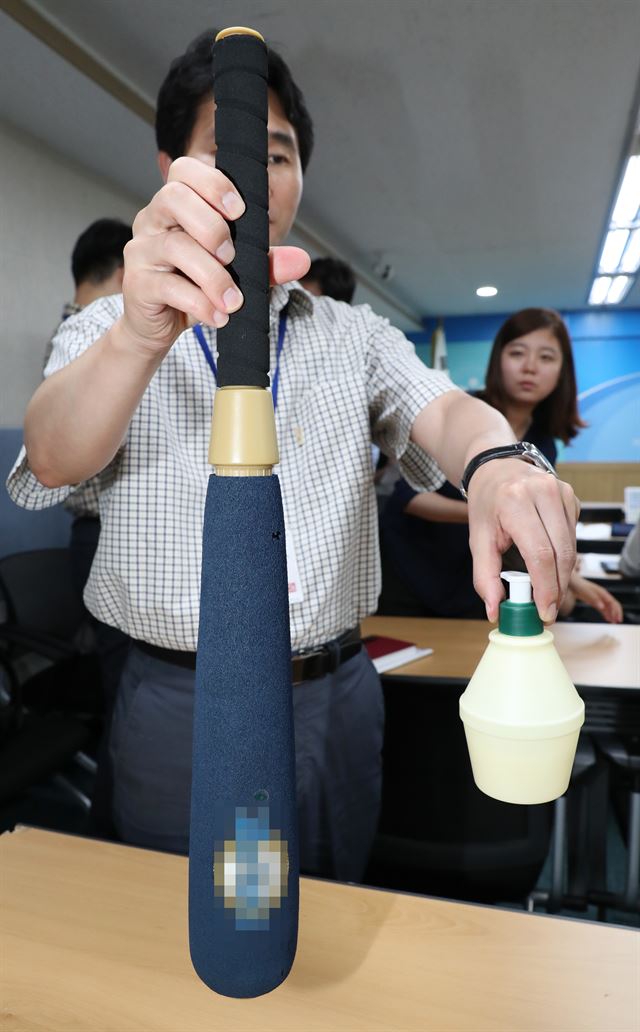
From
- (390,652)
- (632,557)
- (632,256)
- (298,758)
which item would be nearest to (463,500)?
(390,652)

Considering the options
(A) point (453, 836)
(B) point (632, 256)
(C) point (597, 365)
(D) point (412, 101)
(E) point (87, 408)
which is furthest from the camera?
(C) point (597, 365)

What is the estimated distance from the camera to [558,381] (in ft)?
7.38

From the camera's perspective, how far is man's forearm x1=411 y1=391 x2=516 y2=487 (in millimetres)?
644

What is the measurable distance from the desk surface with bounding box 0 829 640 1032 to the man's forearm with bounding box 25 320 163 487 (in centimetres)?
39

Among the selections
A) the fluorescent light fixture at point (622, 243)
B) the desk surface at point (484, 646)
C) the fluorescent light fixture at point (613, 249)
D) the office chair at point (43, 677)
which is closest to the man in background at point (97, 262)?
the office chair at point (43, 677)

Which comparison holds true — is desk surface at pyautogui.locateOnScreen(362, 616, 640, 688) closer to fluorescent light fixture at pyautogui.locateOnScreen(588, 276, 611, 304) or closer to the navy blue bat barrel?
the navy blue bat barrel

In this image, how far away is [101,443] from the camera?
0.61 m

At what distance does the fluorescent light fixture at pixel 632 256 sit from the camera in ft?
17.7

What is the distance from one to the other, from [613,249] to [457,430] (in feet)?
19.7

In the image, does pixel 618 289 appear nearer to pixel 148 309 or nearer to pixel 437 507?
pixel 437 507

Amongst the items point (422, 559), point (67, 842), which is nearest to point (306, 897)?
point (67, 842)

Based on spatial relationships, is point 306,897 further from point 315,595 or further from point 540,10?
point 540,10

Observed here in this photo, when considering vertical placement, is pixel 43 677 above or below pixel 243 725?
below

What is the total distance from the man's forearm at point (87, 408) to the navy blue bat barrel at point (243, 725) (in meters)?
0.20
